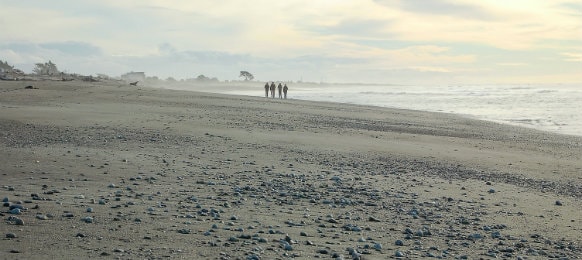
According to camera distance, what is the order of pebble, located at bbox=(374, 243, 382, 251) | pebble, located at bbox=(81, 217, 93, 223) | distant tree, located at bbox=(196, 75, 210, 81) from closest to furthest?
pebble, located at bbox=(374, 243, 382, 251), pebble, located at bbox=(81, 217, 93, 223), distant tree, located at bbox=(196, 75, 210, 81)

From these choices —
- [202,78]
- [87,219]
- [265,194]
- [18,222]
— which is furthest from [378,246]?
[202,78]

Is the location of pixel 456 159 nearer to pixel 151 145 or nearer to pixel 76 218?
pixel 151 145

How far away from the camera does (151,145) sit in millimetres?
14789

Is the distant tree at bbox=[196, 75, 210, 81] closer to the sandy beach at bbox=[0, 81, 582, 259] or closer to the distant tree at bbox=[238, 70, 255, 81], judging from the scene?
the distant tree at bbox=[238, 70, 255, 81]

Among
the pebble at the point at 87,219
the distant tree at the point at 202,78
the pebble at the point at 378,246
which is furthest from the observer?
the distant tree at the point at 202,78

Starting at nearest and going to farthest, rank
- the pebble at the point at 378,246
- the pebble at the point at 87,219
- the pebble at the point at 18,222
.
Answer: the pebble at the point at 18,222, the pebble at the point at 378,246, the pebble at the point at 87,219

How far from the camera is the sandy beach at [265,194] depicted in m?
7.17

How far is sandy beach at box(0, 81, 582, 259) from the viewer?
7172mm

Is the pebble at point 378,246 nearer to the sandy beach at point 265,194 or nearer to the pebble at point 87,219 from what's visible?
the sandy beach at point 265,194

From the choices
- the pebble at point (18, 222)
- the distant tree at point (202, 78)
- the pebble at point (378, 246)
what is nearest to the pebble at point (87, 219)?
the pebble at point (18, 222)

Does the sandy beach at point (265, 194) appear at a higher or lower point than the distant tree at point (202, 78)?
lower

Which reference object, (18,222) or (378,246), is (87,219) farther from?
(378,246)

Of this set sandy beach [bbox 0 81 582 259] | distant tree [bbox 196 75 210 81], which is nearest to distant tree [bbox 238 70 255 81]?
distant tree [bbox 196 75 210 81]

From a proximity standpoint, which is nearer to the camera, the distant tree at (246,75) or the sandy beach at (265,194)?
the sandy beach at (265,194)
